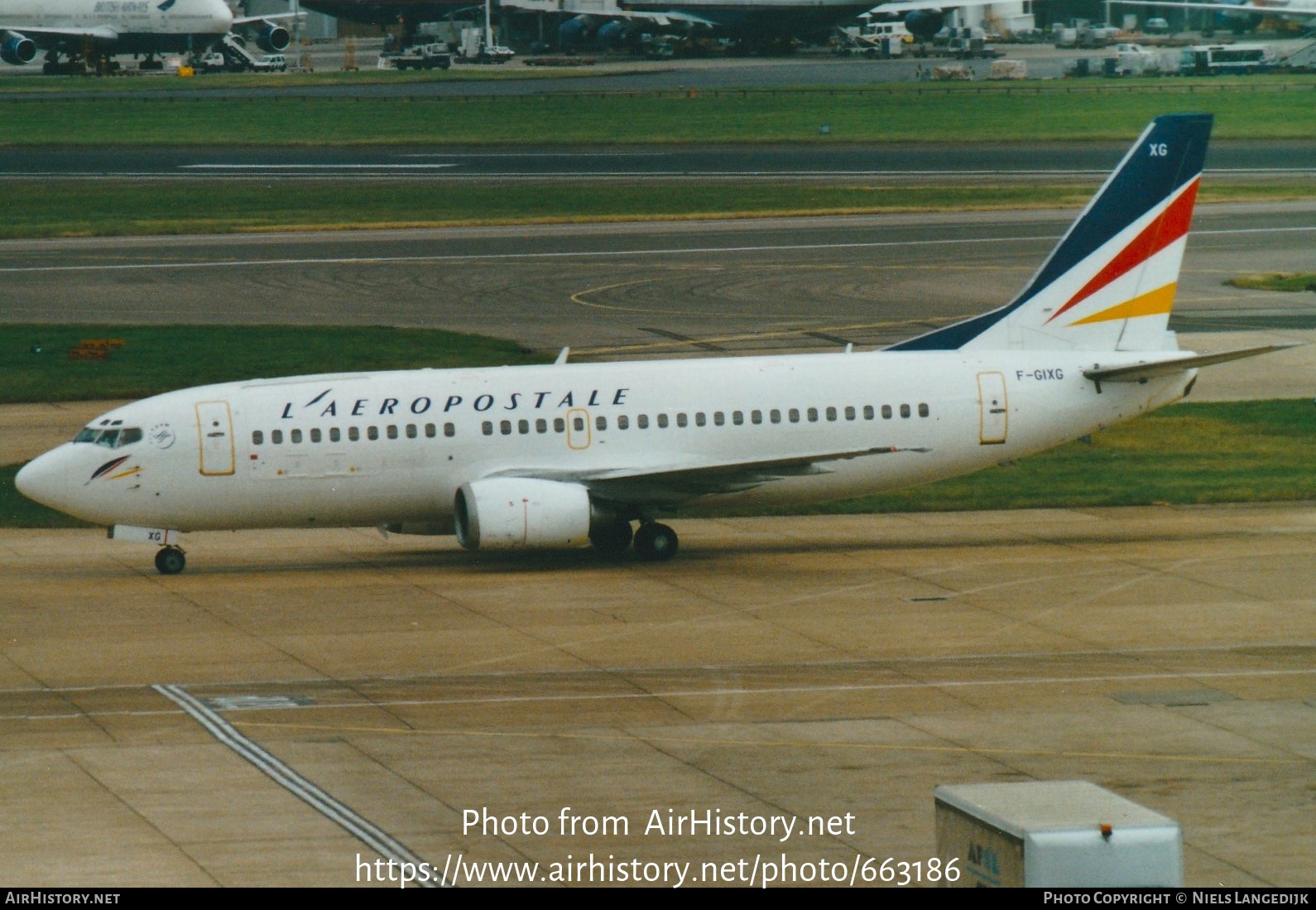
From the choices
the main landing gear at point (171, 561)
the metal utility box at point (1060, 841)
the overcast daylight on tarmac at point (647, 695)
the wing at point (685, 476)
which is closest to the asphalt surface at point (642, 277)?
the overcast daylight on tarmac at point (647, 695)

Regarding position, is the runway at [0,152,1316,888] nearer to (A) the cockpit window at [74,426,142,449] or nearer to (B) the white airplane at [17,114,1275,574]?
(B) the white airplane at [17,114,1275,574]

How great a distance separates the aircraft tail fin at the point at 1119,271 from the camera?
4100cm

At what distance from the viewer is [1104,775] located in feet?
81.3

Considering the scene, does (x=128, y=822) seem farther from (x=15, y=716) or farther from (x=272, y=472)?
(x=272, y=472)

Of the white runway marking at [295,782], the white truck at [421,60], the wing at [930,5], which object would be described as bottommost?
the white runway marking at [295,782]

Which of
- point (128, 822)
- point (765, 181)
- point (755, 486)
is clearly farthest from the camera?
point (765, 181)

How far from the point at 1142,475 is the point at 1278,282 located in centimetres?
3158

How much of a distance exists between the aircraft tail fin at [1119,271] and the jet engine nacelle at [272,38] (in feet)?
514

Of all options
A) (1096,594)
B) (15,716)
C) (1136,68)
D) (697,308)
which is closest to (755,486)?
(1096,594)

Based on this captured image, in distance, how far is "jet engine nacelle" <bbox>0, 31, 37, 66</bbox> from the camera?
6718 inches

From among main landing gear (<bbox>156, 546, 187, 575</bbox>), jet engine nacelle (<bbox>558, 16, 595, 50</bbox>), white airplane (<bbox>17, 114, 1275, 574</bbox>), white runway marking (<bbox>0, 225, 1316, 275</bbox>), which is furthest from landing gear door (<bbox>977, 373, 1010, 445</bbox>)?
jet engine nacelle (<bbox>558, 16, 595, 50</bbox>)

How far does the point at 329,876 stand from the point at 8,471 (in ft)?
95.0

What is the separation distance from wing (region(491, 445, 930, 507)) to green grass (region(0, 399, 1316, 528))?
4768 millimetres

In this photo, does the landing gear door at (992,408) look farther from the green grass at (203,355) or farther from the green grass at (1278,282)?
the green grass at (1278,282)
